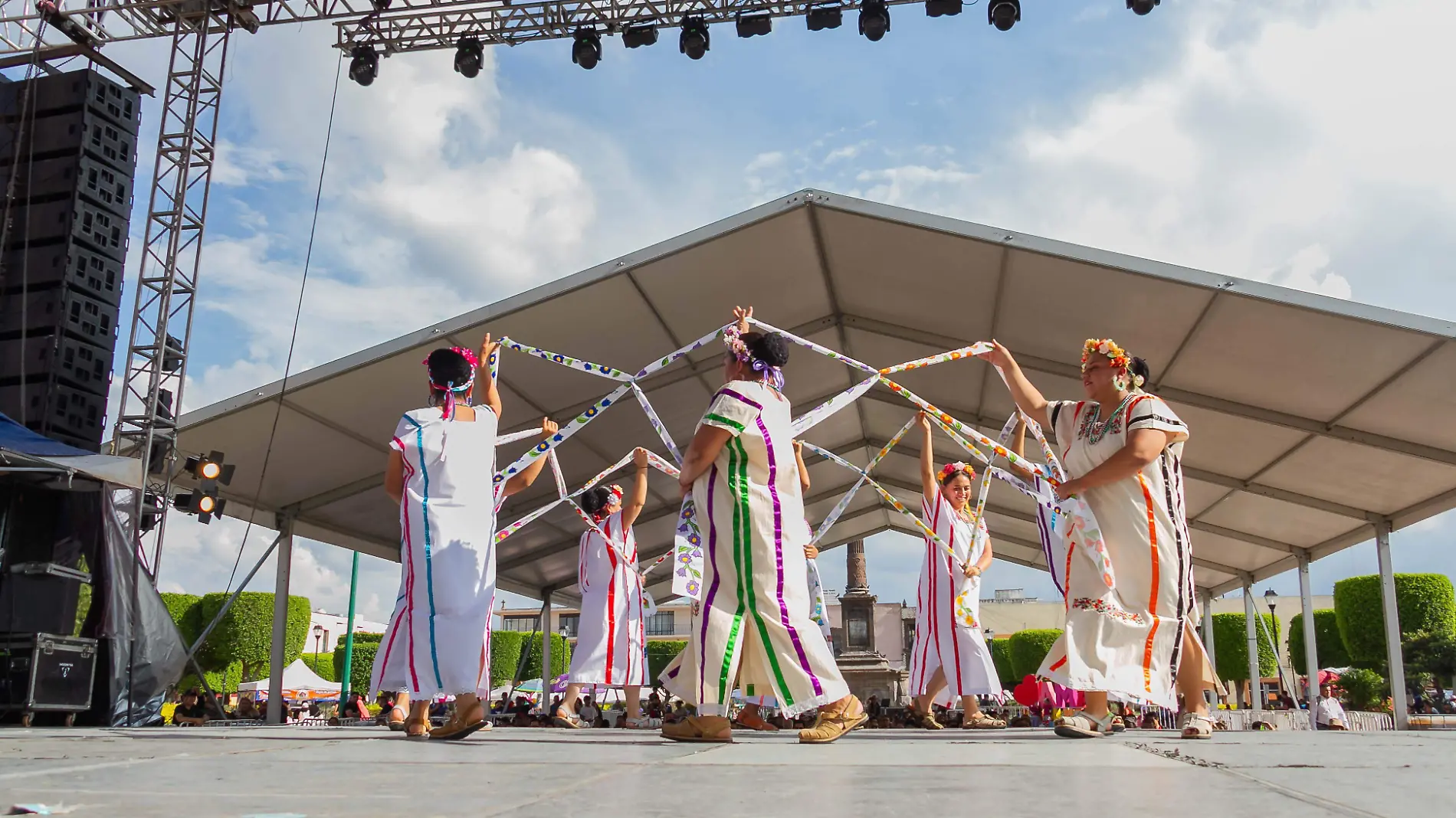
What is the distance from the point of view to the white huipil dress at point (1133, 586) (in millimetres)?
3738

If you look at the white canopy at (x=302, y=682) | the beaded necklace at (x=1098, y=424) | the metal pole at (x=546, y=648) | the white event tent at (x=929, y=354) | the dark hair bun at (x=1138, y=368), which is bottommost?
the white canopy at (x=302, y=682)

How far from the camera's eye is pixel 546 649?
50.4 ft

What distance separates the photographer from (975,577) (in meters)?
6.89

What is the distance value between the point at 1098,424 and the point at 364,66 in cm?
959

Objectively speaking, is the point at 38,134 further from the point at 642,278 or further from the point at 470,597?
the point at 470,597

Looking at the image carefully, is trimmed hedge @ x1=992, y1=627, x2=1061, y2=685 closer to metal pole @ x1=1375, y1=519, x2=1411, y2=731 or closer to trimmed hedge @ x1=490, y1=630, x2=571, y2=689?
trimmed hedge @ x1=490, y1=630, x2=571, y2=689

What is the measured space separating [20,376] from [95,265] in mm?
1184

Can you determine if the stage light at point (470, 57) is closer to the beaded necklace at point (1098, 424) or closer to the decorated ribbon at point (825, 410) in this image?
the decorated ribbon at point (825, 410)

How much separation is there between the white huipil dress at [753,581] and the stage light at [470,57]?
8.34m

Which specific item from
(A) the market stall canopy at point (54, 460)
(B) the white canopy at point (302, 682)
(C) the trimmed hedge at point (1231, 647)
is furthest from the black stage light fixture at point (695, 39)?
(C) the trimmed hedge at point (1231, 647)

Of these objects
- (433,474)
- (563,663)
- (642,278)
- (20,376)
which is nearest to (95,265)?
(20,376)

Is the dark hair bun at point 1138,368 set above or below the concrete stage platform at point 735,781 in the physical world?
above

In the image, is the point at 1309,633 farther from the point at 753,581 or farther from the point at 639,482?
the point at 753,581

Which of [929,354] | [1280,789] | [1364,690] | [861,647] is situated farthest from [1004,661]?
[1280,789]
